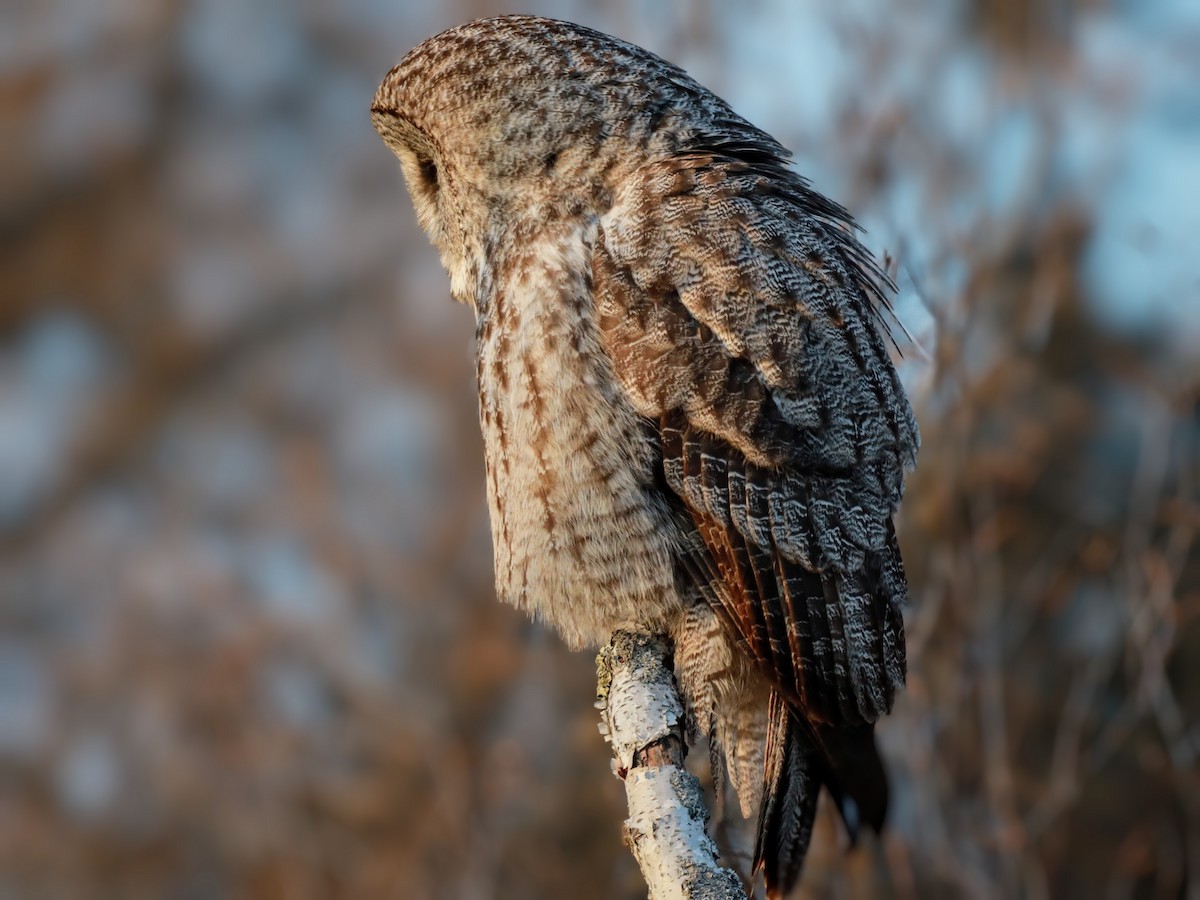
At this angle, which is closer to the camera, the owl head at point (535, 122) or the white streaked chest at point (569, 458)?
the white streaked chest at point (569, 458)

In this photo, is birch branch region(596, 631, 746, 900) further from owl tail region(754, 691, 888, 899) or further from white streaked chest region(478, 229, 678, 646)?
owl tail region(754, 691, 888, 899)

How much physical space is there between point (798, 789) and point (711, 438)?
0.72m

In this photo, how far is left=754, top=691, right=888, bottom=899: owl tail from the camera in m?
2.11

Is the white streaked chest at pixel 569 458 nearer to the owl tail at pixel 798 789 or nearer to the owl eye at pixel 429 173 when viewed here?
the owl tail at pixel 798 789

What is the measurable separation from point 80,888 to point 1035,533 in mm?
6937

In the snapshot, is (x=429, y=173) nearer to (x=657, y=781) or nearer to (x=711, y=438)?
Answer: (x=711, y=438)

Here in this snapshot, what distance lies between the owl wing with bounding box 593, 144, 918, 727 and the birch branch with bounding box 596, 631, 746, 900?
0.18 meters

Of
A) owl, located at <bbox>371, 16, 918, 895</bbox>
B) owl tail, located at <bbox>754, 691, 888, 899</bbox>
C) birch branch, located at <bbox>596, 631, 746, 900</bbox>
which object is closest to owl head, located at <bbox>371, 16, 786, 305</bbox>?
owl, located at <bbox>371, 16, 918, 895</bbox>

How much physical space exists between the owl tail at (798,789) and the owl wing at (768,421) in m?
0.10

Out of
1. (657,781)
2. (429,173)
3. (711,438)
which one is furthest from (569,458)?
(429,173)

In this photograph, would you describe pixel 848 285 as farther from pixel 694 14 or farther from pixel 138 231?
pixel 138 231

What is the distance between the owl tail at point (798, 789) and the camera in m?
2.11

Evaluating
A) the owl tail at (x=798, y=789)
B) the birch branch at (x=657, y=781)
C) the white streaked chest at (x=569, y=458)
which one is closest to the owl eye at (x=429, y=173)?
the white streaked chest at (x=569, y=458)

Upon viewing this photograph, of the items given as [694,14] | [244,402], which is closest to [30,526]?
[244,402]
